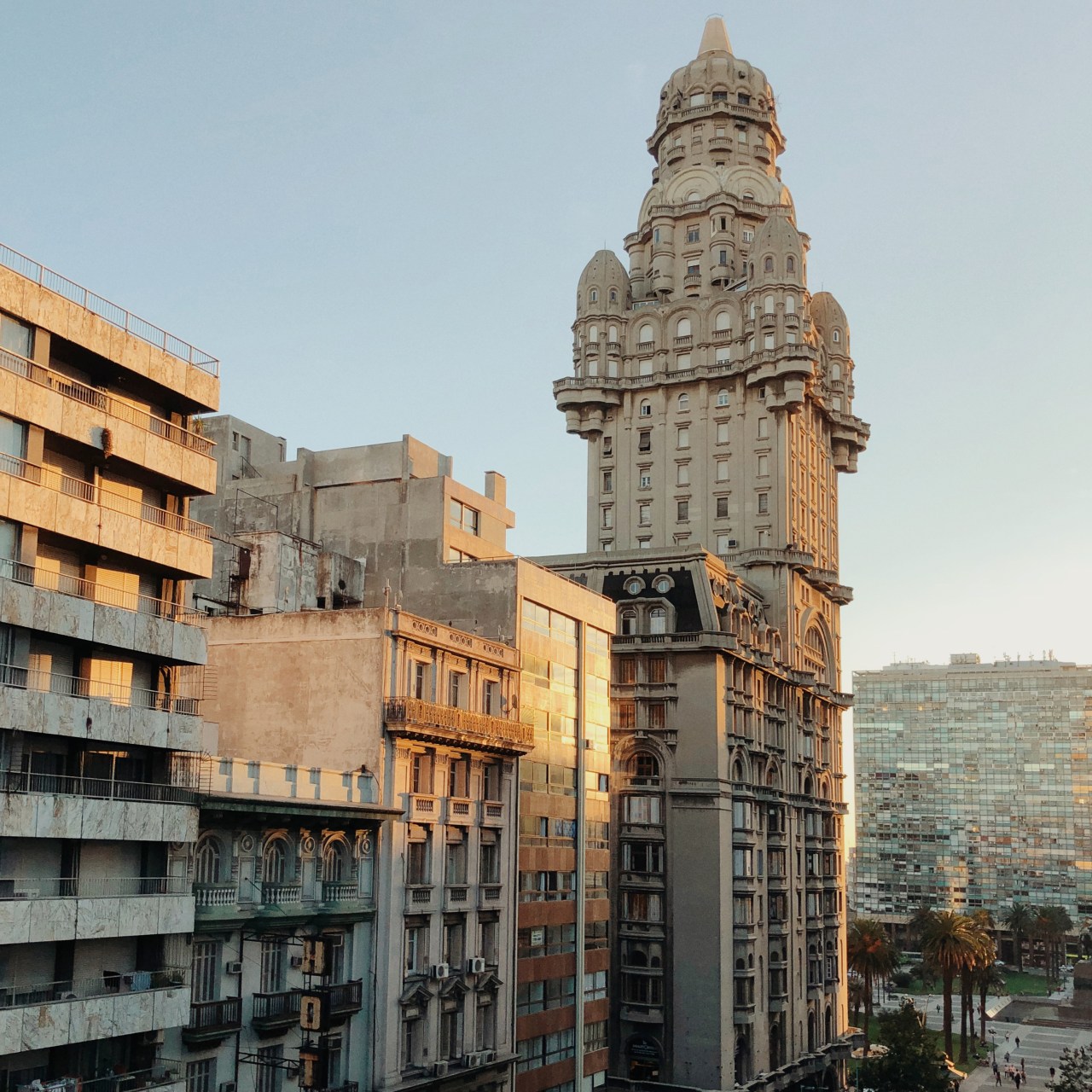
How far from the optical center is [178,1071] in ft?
146

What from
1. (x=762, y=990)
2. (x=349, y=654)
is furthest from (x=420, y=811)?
(x=762, y=990)

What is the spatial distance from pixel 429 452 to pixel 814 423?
188ft

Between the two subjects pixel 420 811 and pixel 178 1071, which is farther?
pixel 420 811

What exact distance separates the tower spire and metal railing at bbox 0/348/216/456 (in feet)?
331

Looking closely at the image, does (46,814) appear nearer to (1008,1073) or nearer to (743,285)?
(743,285)

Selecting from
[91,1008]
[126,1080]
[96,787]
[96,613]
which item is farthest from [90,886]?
[96,613]

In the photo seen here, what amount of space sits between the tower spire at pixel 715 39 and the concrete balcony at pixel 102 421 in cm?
10098

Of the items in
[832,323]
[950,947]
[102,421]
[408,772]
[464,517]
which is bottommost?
[950,947]

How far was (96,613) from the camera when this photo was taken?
42.9 m

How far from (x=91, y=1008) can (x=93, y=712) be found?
855cm

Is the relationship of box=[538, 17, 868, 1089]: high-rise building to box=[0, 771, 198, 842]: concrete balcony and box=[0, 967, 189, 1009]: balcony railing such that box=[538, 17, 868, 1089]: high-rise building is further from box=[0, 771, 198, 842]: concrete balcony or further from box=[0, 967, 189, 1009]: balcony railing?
box=[0, 967, 189, 1009]: balcony railing

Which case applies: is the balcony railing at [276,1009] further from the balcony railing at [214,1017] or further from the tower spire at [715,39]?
the tower spire at [715,39]

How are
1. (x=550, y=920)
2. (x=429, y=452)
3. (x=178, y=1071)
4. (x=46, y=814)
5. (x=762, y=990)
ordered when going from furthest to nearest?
(x=762, y=990)
(x=429, y=452)
(x=550, y=920)
(x=178, y=1071)
(x=46, y=814)

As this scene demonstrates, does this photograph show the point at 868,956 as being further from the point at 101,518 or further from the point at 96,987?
the point at 101,518
